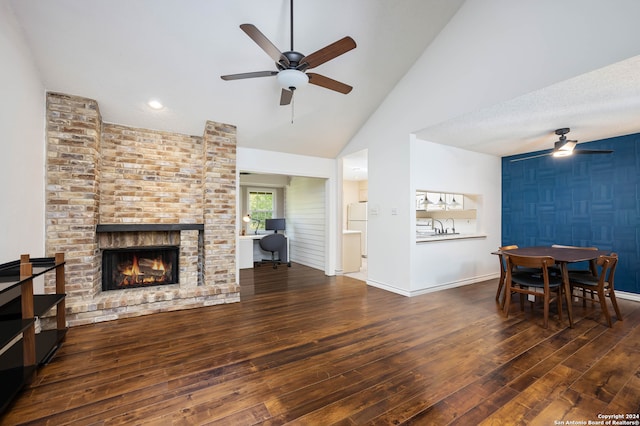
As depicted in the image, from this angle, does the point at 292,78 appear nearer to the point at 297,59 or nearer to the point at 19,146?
the point at 297,59

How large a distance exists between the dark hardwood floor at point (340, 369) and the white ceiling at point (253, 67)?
2.55 metres

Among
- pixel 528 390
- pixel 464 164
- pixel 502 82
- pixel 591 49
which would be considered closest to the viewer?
pixel 528 390

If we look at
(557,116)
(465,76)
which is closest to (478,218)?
(557,116)

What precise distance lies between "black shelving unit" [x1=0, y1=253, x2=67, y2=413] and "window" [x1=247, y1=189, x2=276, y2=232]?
5.45 metres

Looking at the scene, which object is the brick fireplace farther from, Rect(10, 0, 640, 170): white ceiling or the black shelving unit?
the black shelving unit

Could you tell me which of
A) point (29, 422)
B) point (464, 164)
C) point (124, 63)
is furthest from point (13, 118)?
point (464, 164)

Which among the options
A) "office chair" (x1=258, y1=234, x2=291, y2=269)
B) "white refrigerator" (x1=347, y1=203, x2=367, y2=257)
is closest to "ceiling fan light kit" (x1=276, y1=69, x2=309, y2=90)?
"office chair" (x1=258, y1=234, x2=291, y2=269)

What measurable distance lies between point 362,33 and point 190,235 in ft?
11.9

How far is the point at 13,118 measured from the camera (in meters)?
2.65

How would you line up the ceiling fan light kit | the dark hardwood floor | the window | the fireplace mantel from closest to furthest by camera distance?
the dark hardwood floor
the ceiling fan light kit
the fireplace mantel
the window

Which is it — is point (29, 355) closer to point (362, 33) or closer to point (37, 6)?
point (37, 6)

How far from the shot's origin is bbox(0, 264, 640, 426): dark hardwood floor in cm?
181

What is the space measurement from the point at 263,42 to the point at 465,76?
267 cm

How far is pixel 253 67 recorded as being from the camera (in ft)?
11.4
